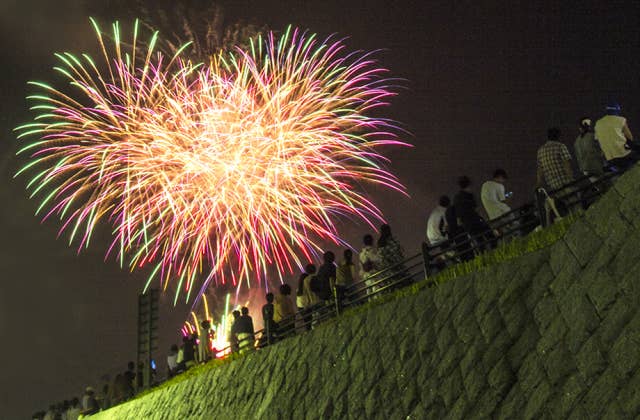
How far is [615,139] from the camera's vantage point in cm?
898

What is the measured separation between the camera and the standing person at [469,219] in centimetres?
1010

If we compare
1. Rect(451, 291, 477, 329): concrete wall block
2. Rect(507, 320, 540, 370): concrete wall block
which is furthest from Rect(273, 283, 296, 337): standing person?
Rect(507, 320, 540, 370): concrete wall block

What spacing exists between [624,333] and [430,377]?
3.11 m

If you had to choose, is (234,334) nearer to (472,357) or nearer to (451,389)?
(451,389)

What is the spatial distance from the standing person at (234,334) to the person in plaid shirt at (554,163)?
832cm

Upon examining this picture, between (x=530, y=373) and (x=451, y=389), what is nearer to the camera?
(x=530, y=373)

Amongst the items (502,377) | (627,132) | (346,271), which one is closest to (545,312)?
(502,377)

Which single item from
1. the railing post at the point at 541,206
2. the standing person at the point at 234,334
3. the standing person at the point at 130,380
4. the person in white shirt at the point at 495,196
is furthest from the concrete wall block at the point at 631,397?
the standing person at the point at 130,380

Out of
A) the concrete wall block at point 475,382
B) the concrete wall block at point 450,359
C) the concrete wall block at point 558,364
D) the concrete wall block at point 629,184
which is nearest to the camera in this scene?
the concrete wall block at point 629,184

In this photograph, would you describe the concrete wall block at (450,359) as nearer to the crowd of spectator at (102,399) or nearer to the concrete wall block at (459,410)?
the concrete wall block at (459,410)

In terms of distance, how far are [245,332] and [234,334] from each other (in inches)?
12.1

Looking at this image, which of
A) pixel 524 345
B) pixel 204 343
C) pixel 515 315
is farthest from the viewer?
pixel 204 343

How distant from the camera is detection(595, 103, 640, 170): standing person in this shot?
8938 mm

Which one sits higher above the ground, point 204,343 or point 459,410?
point 204,343
